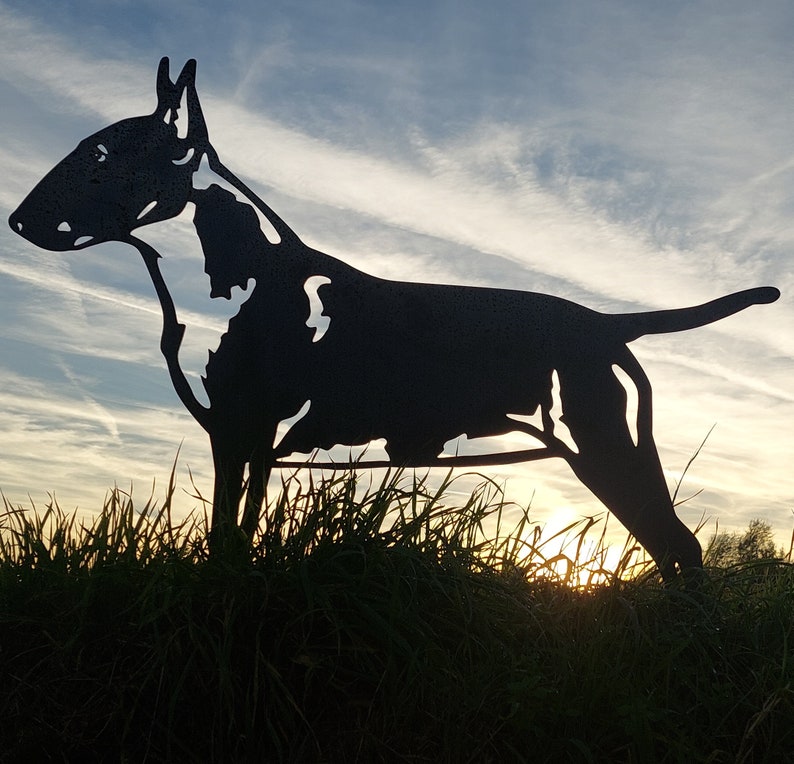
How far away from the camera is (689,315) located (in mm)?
4598

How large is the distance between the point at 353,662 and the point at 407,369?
1.73 metres

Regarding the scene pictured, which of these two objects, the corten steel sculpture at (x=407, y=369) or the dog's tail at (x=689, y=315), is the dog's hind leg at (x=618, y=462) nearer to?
the corten steel sculpture at (x=407, y=369)

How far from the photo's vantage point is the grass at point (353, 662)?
2.88 metres

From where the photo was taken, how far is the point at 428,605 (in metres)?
3.20

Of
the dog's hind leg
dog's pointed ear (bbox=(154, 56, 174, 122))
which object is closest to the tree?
the dog's hind leg

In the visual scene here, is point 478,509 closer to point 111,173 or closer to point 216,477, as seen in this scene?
point 216,477

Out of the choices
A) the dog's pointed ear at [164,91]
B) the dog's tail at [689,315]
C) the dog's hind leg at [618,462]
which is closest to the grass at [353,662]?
the dog's hind leg at [618,462]

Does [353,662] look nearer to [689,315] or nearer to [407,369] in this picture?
[407,369]

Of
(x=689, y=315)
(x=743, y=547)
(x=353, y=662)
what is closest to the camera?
(x=353, y=662)

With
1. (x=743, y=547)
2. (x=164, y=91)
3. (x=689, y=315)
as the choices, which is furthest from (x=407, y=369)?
(x=743, y=547)

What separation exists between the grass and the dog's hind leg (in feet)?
2.51

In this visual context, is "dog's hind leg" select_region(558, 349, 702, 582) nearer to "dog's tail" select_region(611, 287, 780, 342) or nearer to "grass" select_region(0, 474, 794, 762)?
"dog's tail" select_region(611, 287, 780, 342)

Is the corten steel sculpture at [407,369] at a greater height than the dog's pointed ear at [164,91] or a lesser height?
lesser

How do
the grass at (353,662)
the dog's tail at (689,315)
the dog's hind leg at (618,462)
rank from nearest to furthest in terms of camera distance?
the grass at (353,662) → the dog's hind leg at (618,462) → the dog's tail at (689,315)
